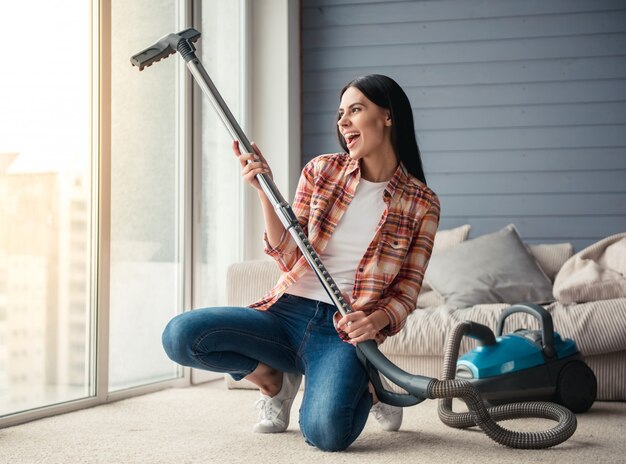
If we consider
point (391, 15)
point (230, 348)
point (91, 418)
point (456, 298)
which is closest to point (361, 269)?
point (230, 348)

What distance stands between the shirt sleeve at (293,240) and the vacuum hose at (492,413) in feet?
1.68

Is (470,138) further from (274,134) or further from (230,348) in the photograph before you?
(230,348)

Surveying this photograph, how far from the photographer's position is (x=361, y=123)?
2209 mm

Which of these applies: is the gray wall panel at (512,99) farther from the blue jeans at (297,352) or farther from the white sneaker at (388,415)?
the blue jeans at (297,352)

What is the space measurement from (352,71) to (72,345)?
2.26m

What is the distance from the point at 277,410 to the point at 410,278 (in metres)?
0.52

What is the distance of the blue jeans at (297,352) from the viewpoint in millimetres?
2053

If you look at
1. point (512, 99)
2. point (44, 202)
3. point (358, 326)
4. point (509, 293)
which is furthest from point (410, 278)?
point (512, 99)

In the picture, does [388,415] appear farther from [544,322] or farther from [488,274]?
[488,274]

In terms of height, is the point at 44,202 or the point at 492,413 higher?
the point at 44,202

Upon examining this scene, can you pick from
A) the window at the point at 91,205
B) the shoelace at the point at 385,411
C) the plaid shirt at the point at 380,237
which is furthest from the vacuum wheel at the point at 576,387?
the window at the point at 91,205

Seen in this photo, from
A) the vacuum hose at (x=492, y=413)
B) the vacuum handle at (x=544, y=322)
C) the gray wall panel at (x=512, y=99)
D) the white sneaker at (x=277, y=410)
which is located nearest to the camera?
the vacuum hose at (x=492, y=413)

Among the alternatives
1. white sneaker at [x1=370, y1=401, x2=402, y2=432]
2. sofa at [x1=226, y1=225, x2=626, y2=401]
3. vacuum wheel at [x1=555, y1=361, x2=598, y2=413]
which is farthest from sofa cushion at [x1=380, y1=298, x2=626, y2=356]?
white sneaker at [x1=370, y1=401, x2=402, y2=432]

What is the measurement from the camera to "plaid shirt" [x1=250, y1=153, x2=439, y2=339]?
84.8 inches
